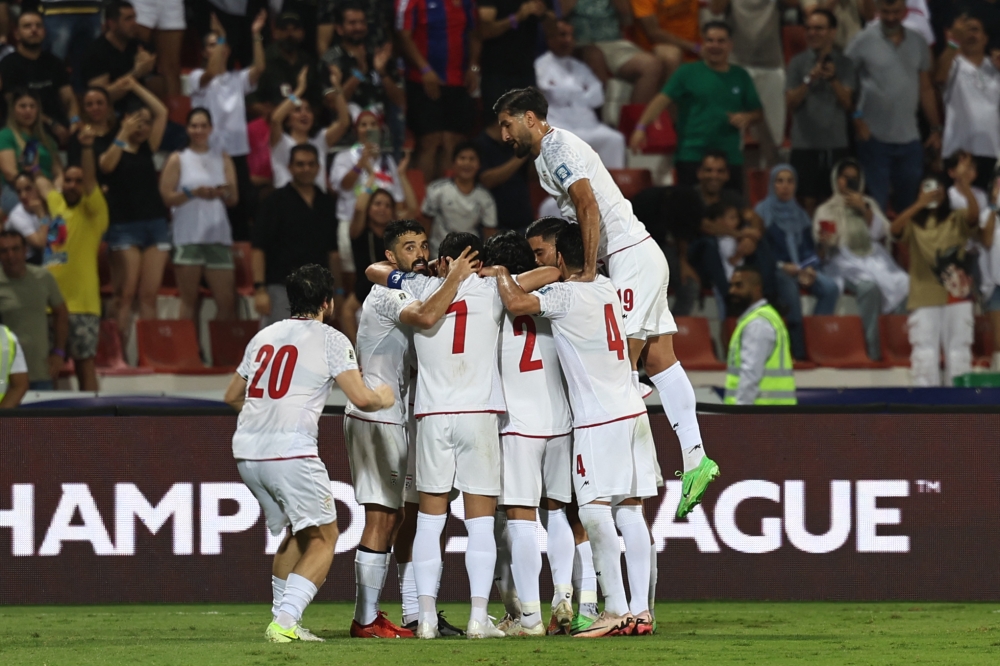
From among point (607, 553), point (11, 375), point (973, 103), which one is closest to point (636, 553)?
point (607, 553)

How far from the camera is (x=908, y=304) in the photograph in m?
14.0

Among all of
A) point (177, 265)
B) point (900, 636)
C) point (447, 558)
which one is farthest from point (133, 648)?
point (177, 265)

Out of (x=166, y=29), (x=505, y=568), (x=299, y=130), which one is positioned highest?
(x=166, y=29)

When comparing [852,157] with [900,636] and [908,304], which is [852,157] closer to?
[908,304]

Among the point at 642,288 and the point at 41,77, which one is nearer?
the point at 642,288

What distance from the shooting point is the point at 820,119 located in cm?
1532

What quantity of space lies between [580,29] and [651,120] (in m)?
1.44

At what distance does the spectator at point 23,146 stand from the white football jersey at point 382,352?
624 cm

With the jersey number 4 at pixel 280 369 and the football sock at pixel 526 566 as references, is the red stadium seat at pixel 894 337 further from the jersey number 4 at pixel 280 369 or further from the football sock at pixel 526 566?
the jersey number 4 at pixel 280 369

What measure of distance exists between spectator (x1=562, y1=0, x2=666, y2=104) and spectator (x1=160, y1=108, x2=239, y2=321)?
4318mm

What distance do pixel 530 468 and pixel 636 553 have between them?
72 cm

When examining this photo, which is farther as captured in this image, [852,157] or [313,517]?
[852,157]

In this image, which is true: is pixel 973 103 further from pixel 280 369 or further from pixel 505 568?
pixel 280 369

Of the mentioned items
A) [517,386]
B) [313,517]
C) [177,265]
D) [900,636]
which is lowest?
[900,636]
